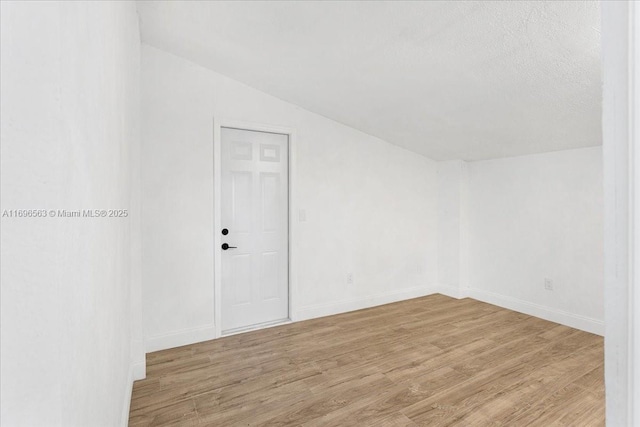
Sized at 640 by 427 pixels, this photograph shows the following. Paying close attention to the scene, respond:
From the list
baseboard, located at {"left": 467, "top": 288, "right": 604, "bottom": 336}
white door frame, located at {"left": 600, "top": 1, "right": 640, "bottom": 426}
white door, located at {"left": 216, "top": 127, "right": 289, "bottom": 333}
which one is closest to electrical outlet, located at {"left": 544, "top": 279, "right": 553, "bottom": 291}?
baseboard, located at {"left": 467, "top": 288, "right": 604, "bottom": 336}

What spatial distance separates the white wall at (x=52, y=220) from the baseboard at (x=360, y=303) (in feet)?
8.51

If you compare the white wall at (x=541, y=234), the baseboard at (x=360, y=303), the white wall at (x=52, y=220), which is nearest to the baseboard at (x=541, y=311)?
the white wall at (x=541, y=234)

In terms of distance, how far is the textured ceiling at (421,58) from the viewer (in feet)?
5.93

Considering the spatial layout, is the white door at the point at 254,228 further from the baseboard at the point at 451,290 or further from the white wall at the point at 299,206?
the baseboard at the point at 451,290

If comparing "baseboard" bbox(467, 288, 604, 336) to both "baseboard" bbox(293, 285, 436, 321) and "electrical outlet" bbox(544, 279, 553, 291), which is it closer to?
"electrical outlet" bbox(544, 279, 553, 291)

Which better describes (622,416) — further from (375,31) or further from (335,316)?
(335,316)

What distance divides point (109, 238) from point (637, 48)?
4.68 ft

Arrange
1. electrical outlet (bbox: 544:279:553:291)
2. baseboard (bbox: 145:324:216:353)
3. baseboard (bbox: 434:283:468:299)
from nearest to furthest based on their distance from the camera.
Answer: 1. baseboard (bbox: 145:324:216:353)
2. electrical outlet (bbox: 544:279:553:291)
3. baseboard (bbox: 434:283:468:299)

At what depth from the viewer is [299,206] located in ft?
11.2

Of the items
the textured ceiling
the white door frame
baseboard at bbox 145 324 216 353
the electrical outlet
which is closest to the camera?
the white door frame

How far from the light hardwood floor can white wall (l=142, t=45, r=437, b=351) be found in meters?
0.43

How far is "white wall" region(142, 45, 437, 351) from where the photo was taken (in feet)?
8.96

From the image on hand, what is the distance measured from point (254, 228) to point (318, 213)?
74 centimetres

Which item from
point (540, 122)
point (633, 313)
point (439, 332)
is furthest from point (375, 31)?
point (439, 332)
